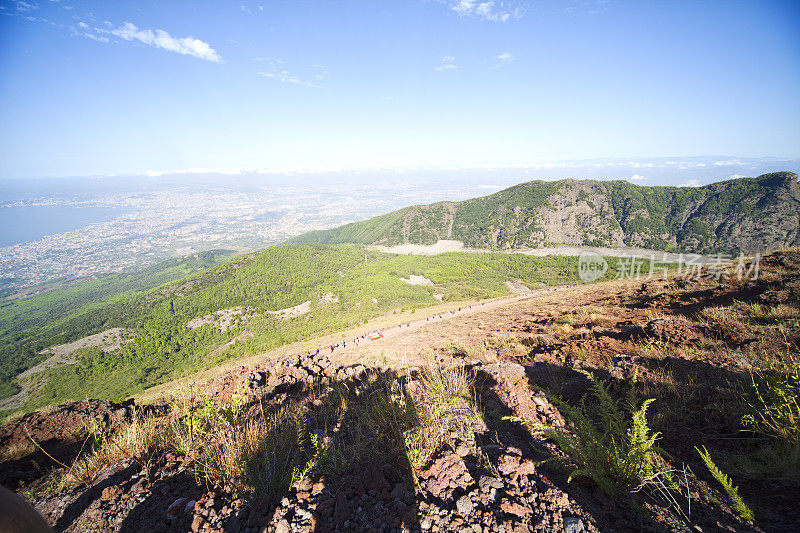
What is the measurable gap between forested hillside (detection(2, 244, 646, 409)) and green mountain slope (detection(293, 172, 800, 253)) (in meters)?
A: 20.1

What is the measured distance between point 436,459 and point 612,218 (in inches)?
3941

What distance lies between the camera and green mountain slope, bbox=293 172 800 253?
213 feet

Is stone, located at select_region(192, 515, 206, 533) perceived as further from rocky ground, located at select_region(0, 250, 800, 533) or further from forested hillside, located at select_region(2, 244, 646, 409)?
forested hillside, located at select_region(2, 244, 646, 409)

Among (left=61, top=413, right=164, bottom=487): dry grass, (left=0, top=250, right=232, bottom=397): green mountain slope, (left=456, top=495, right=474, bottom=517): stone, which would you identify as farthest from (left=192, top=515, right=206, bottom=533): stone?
(left=0, top=250, right=232, bottom=397): green mountain slope

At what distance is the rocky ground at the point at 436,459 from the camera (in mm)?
2055

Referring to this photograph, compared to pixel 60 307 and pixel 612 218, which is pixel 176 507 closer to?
pixel 612 218

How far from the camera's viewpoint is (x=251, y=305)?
48.2m

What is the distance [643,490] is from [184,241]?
198 meters

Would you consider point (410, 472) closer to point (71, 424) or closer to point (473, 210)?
point (71, 424)

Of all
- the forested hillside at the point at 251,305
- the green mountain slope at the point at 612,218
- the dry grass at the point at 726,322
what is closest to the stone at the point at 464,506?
the dry grass at the point at 726,322

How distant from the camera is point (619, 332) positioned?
696cm

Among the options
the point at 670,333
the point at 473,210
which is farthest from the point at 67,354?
the point at 473,210

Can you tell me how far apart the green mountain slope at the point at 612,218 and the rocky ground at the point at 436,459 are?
81088 millimetres

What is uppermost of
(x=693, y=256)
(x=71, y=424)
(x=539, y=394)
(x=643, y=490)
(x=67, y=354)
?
(x=643, y=490)
